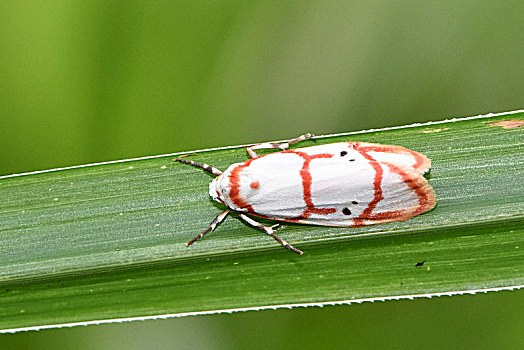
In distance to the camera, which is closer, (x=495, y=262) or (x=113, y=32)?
(x=495, y=262)

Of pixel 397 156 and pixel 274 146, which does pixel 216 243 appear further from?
pixel 397 156

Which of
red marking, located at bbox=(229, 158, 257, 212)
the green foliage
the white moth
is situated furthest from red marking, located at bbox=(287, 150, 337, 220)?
red marking, located at bbox=(229, 158, 257, 212)

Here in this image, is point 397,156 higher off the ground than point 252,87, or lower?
higher

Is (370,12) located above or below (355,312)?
above

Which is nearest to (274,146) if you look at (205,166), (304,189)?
(304,189)

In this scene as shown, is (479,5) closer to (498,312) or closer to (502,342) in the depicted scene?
(498,312)

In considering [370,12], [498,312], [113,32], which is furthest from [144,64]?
[498,312]
